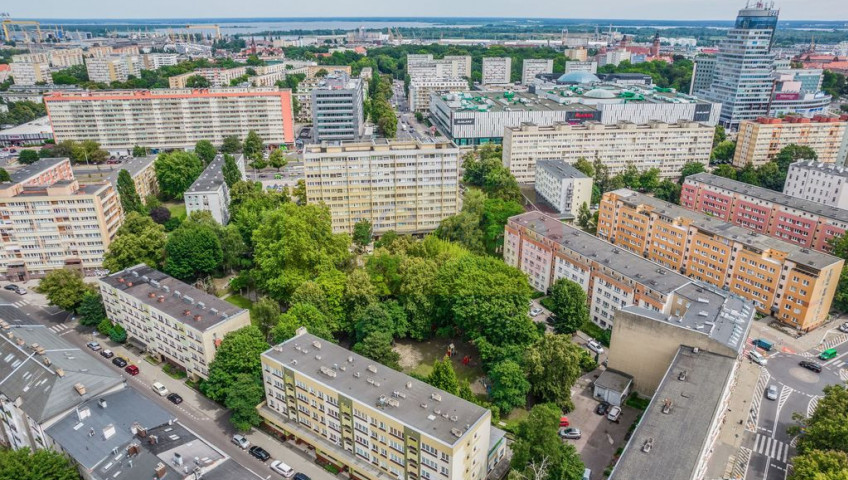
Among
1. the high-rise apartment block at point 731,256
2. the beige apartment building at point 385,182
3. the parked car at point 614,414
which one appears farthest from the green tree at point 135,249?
the high-rise apartment block at point 731,256

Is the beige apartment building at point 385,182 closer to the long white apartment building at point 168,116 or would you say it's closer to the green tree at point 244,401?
the green tree at point 244,401

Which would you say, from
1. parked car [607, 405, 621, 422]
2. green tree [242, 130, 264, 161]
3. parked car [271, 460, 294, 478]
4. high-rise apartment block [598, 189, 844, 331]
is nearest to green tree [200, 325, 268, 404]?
parked car [271, 460, 294, 478]

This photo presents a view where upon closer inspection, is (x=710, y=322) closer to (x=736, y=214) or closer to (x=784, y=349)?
(x=784, y=349)

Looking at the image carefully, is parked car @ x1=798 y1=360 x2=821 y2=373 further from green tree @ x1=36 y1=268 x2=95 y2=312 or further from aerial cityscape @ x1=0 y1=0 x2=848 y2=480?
green tree @ x1=36 y1=268 x2=95 y2=312

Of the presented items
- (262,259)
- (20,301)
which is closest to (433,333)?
(262,259)

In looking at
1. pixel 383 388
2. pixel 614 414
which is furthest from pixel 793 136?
pixel 383 388
